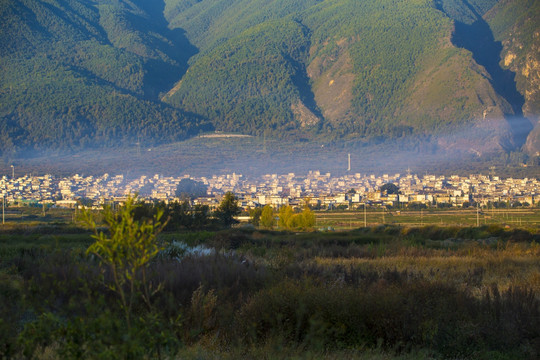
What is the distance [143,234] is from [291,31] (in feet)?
413

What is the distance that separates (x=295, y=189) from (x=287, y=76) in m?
47.5

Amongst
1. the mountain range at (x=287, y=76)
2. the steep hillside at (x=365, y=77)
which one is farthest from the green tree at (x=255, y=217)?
the steep hillside at (x=365, y=77)

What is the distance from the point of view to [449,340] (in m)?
6.12

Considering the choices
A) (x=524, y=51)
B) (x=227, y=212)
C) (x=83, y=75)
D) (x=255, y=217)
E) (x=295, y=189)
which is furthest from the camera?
(x=524, y=51)

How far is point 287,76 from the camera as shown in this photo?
114250 mm

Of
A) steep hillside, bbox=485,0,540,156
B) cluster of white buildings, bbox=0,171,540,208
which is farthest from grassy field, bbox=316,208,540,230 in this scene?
steep hillside, bbox=485,0,540,156

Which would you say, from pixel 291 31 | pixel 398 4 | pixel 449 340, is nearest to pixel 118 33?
pixel 291 31

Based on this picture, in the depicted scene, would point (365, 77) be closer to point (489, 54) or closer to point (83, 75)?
point (489, 54)

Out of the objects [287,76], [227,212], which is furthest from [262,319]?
A: [287,76]

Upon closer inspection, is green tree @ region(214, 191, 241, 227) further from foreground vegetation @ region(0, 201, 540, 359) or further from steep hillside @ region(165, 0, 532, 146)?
steep hillside @ region(165, 0, 532, 146)

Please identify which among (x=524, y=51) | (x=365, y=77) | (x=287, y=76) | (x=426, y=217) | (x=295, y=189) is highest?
(x=524, y=51)

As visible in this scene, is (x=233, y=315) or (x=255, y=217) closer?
(x=233, y=315)

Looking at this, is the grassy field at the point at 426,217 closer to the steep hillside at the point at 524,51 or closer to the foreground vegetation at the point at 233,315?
the foreground vegetation at the point at 233,315

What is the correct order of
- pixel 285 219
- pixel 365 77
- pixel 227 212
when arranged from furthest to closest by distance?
pixel 365 77
pixel 285 219
pixel 227 212
